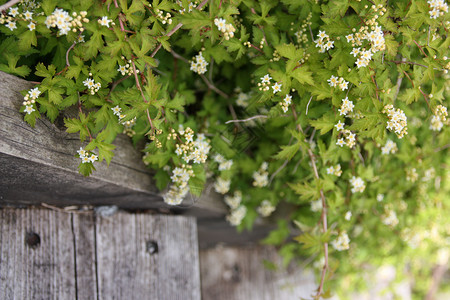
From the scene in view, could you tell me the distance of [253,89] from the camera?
1854mm

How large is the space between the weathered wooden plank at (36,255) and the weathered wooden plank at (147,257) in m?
0.16

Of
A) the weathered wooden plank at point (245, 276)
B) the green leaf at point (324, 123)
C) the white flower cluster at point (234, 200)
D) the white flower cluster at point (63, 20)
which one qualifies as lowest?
the weathered wooden plank at point (245, 276)

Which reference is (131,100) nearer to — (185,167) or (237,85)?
(185,167)

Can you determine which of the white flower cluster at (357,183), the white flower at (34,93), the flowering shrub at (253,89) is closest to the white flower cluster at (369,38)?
the flowering shrub at (253,89)

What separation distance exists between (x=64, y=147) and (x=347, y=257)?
2547 millimetres

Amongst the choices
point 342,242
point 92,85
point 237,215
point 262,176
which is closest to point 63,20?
point 92,85

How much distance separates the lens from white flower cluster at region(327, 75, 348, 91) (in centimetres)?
165

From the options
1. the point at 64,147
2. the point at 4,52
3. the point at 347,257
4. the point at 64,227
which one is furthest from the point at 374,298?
the point at 4,52

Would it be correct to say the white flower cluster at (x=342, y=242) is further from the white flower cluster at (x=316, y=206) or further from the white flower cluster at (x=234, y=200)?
the white flower cluster at (x=234, y=200)

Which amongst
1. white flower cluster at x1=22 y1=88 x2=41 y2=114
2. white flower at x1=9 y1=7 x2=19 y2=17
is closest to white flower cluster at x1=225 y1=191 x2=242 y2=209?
white flower cluster at x1=22 y1=88 x2=41 y2=114

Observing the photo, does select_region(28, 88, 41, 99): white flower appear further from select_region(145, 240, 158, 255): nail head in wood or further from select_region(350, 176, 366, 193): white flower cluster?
select_region(350, 176, 366, 193): white flower cluster

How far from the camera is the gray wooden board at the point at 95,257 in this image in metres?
1.70

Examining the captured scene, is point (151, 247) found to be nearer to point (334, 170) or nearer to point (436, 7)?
point (334, 170)

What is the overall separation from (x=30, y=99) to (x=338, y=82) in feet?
4.01
